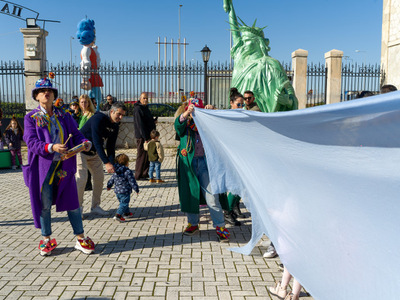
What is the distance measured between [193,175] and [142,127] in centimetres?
434

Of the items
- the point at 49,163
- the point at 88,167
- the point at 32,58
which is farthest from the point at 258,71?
the point at 32,58

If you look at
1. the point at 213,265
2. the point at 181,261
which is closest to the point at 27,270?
the point at 181,261

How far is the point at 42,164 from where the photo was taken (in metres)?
4.34

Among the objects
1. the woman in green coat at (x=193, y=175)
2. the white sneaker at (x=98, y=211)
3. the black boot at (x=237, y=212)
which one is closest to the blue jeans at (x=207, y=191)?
the woman in green coat at (x=193, y=175)

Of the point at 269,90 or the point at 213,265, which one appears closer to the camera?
the point at 213,265

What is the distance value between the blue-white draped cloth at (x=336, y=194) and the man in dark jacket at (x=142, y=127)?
6134 mm

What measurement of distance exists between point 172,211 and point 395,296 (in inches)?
180

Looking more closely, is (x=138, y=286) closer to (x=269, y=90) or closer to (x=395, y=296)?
(x=395, y=296)

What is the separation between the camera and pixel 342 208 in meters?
2.48

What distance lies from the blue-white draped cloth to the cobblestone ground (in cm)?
100

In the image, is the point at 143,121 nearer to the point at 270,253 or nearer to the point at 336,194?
the point at 270,253

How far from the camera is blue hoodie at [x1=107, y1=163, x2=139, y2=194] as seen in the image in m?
5.82

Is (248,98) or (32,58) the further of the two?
(32,58)

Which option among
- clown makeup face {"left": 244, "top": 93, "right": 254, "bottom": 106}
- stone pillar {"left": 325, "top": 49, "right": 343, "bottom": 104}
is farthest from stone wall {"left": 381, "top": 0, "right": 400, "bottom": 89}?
clown makeup face {"left": 244, "top": 93, "right": 254, "bottom": 106}
